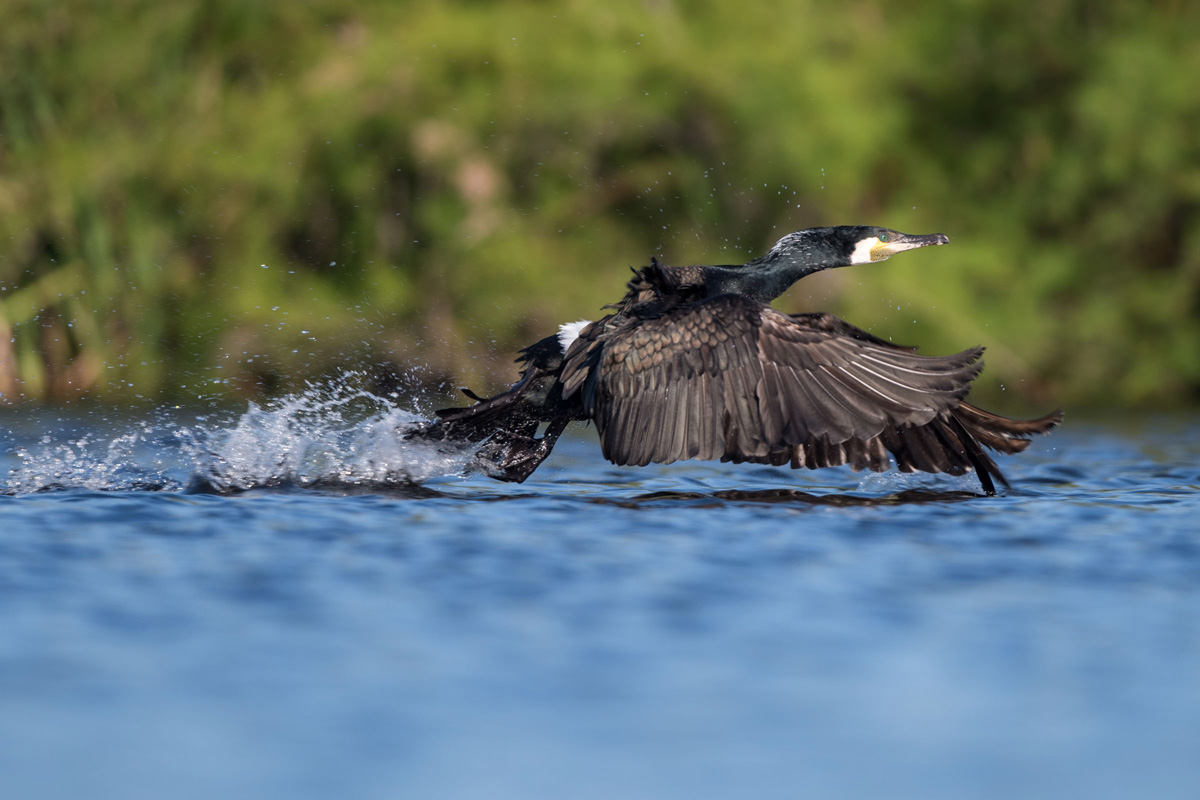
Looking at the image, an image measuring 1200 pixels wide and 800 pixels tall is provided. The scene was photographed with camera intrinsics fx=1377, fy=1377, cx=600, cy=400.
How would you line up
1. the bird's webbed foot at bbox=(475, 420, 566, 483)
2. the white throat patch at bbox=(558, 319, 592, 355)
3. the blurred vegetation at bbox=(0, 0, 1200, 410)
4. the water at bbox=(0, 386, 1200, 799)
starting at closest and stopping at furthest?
the water at bbox=(0, 386, 1200, 799) < the white throat patch at bbox=(558, 319, 592, 355) < the bird's webbed foot at bbox=(475, 420, 566, 483) < the blurred vegetation at bbox=(0, 0, 1200, 410)

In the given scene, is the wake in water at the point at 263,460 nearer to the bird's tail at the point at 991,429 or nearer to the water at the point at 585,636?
the water at the point at 585,636

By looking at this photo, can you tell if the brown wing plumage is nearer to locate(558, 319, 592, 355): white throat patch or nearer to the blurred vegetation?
locate(558, 319, 592, 355): white throat patch

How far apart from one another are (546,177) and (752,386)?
261 inches

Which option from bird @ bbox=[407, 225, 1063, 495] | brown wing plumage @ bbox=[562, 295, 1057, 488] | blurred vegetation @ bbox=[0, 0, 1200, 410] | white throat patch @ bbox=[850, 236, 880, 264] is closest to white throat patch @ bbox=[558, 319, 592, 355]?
bird @ bbox=[407, 225, 1063, 495]

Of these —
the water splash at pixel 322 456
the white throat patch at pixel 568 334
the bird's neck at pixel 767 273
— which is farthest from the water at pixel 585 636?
the bird's neck at pixel 767 273

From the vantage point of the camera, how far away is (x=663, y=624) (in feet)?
12.1

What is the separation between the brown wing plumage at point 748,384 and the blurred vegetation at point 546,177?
15.4 feet

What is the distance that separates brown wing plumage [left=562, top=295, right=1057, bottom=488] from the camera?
17.1 ft

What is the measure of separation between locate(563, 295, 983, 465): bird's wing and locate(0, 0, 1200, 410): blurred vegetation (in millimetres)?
4742

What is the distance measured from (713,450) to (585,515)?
1.82ft

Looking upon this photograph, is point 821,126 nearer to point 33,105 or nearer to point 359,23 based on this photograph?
point 359,23

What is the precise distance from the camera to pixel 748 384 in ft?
17.3

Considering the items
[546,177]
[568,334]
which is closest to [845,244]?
[568,334]

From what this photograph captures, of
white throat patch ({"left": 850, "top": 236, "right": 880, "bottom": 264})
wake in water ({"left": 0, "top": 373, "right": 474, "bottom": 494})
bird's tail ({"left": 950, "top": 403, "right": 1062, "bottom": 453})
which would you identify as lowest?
wake in water ({"left": 0, "top": 373, "right": 474, "bottom": 494})
